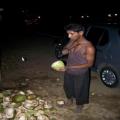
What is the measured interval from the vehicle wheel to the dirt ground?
0.58 ft

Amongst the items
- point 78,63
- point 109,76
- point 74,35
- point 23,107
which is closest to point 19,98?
point 23,107

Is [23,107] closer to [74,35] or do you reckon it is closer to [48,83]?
[74,35]

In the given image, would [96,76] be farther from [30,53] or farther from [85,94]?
[30,53]

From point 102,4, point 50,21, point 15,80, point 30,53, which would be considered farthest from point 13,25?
point 102,4

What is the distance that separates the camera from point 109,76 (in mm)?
7926

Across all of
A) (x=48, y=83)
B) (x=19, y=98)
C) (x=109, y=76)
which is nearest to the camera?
(x=19, y=98)

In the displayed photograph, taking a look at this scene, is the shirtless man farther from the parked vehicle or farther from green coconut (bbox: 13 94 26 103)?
the parked vehicle

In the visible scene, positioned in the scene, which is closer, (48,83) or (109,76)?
(109,76)

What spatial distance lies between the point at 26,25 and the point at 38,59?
377 inches

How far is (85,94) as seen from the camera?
6379mm

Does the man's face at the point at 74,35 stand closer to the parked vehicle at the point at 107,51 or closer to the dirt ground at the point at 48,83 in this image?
the dirt ground at the point at 48,83

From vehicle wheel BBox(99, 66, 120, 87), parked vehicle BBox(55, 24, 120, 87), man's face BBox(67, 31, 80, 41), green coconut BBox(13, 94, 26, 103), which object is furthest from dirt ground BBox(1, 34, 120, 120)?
man's face BBox(67, 31, 80, 41)

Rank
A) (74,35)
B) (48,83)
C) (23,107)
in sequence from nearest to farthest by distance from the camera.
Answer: (74,35)
(23,107)
(48,83)

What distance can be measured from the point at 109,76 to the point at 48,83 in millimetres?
1792
